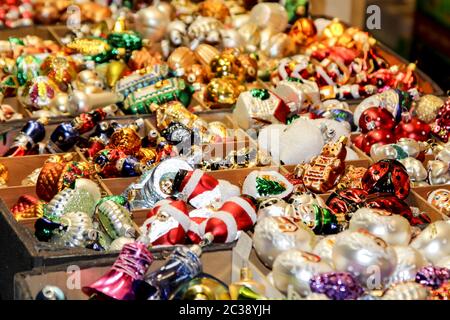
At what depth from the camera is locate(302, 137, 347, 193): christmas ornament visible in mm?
2188

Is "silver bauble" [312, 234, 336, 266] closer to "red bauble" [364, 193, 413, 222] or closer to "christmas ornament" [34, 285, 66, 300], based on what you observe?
"red bauble" [364, 193, 413, 222]

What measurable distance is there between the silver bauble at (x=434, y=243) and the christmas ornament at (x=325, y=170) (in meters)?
0.39

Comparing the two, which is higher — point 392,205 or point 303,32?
point 392,205

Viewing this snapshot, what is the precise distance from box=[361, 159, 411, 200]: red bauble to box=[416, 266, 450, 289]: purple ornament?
420 mm

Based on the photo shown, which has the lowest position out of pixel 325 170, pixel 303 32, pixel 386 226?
pixel 303 32

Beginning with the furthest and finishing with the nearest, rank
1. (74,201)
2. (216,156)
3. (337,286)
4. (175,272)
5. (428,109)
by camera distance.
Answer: (428,109)
(216,156)
(74,201)
(175,272)
(337,286)

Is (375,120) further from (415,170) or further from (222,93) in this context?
(222,93)

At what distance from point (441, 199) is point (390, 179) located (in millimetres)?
140

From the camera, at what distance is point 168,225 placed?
190cm

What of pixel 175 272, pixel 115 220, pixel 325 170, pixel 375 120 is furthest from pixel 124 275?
pixel 375 120

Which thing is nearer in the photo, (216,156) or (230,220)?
(230,220)
